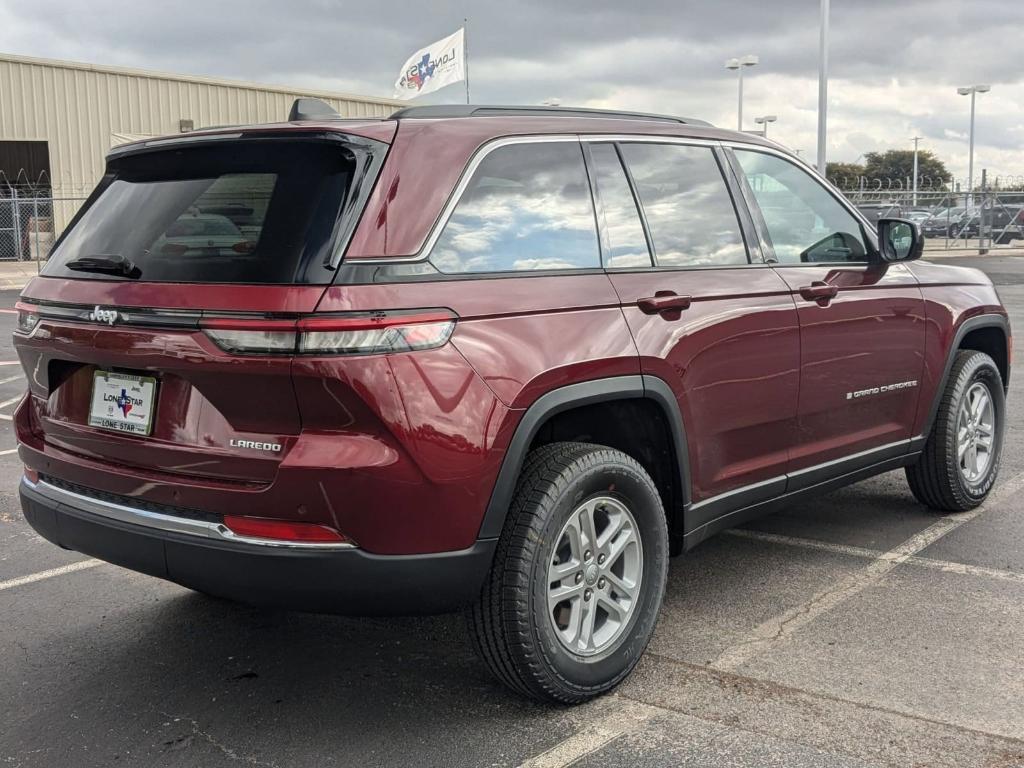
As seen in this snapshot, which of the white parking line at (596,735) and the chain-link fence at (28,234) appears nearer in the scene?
Result: the white parking line at (596,735)

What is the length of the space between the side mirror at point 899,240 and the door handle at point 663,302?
4.87ft

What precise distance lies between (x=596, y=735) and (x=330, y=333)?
140 centimetres

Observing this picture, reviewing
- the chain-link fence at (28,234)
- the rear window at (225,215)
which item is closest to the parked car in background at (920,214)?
the chain-link fence at (28,234)

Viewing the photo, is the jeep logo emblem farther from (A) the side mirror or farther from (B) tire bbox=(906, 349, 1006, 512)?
(B) tire bbox=(906, 349, 1006, 512)

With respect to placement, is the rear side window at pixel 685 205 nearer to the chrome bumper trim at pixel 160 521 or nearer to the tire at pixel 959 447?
the chrome bumper trim at pixel 160 521

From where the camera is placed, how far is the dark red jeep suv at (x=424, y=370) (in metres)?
2.87

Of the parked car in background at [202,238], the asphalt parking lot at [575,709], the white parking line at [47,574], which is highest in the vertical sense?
the parked car in background at [202,238]

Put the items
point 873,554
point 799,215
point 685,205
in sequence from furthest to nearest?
1. point 873,554
2. point 799,215
3. point 685,205

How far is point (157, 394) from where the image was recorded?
10.1 ft

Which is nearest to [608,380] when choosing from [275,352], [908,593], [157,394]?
[275,352]

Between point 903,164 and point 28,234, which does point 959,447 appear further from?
point 903,164

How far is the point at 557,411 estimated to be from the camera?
10.5 feet

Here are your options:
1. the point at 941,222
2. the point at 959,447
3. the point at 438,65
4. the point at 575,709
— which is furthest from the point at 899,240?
the point at 941,222

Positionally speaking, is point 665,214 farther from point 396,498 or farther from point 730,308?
point 396,498
